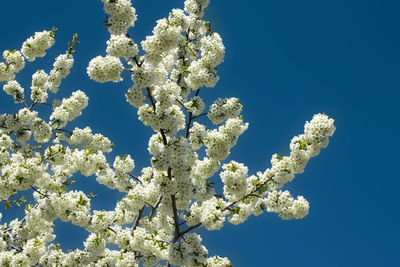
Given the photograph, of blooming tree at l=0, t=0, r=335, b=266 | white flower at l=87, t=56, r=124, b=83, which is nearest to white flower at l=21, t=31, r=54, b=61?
blooming tree at l=0, t=0, r=335, b=266

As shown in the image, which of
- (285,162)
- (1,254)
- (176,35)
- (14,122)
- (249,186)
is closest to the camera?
(176,35)

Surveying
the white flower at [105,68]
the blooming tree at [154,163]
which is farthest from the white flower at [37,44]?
the white flower at [105,68]

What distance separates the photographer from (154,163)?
9.31m

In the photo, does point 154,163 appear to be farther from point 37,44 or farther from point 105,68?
point 37,44

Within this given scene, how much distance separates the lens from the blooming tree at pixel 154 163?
→ 29.6 feet

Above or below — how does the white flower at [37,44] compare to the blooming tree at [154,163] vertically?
above

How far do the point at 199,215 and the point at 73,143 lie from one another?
202 inches

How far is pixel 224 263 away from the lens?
11.1 m

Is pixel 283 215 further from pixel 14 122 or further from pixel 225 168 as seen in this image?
pixel 14 122

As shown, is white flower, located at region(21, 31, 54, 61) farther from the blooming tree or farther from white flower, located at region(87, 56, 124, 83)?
white flower, located at region(87, 56, 124, 83)

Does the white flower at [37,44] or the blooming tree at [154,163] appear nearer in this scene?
the blooming tree at [154,163]

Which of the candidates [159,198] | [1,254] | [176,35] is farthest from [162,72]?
[1,254]

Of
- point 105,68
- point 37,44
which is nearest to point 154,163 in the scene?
point 105,68

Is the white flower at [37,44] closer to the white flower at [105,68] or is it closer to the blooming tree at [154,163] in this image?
the blooming tree at [154,163]
